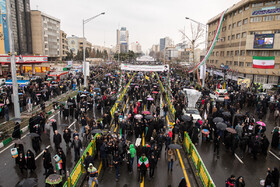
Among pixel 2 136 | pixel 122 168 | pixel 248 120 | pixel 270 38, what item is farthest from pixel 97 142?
pixel 270 38

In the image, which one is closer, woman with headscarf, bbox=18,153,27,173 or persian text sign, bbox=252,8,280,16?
woman with headscarf, bbox=18,153,27,173

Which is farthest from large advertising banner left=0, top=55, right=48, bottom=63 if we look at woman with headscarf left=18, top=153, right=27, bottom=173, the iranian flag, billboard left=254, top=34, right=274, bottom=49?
billboard left=254, top=34, right=274, bottom=49

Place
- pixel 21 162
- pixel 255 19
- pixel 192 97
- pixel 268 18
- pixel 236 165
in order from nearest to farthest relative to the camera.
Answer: pixel 21 162 < pixel 236 165 < pixel 192 97 < pixel 268 18 < pixel 255 19

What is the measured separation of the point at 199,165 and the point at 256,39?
1438 inches

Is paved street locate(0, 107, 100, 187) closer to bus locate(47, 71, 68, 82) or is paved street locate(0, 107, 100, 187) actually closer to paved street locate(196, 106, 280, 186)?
paved street locate(196, 106, 280, 186)

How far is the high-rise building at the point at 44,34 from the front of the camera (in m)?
68.7

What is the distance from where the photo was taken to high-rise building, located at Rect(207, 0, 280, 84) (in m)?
36.5

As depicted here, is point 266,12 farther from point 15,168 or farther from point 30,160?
point 15,168

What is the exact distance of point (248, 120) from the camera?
45.2 feet

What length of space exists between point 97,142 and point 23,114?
10.6m

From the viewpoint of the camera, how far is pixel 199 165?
371 inches

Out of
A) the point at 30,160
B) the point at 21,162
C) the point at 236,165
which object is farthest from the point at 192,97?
the point at 21,162

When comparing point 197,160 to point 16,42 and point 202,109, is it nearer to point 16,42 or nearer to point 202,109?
point 202,109

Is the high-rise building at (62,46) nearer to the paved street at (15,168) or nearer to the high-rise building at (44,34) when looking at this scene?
the high-rise building at (44,34)
